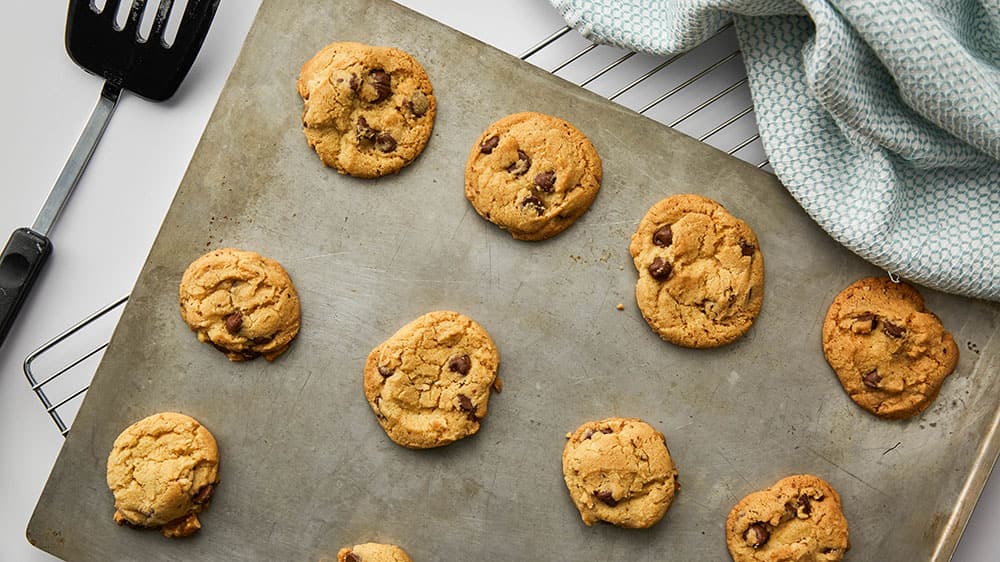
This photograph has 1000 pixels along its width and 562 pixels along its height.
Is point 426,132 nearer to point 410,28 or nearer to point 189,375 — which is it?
point 410,28

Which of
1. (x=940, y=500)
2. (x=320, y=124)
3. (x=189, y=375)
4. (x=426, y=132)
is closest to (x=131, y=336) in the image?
(x=189, y=375)

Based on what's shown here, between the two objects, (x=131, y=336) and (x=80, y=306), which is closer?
(x=131, y=336)

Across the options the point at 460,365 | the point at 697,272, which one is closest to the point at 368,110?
the point at 460,365

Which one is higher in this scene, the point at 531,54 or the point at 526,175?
the point at 531,54

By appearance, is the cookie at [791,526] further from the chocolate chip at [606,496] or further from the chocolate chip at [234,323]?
the chocolate chip at [234,323]

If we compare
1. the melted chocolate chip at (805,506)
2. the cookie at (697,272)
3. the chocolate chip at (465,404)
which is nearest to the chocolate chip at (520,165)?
the cookie at (697,272)

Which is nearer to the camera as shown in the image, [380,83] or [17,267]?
[380,83]

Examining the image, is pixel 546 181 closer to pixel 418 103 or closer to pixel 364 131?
pixel 418 103
